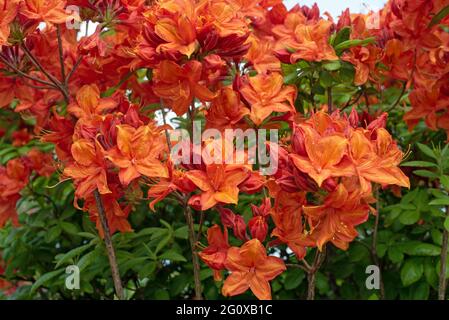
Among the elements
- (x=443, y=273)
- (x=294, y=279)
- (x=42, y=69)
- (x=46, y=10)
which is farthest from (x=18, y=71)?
(x=443, y=273)

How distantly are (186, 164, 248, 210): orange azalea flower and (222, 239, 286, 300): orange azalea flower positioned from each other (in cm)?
13

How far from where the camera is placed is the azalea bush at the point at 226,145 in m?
1.65

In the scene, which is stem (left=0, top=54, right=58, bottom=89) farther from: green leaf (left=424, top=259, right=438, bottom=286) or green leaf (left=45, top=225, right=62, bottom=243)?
green leaf (left=424, top=259, right=438, bottom=286)

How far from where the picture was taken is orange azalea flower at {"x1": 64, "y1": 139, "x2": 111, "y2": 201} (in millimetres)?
1725

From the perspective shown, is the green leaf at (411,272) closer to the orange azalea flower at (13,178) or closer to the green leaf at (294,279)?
the green leaf at (294,279)

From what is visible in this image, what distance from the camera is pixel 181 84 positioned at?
1786mm

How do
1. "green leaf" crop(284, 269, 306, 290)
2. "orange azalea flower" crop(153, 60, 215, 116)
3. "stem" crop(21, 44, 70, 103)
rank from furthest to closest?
1. "green leaf" crop(284, 269, 306, 290)
2. "stem" crop(21, 44, 70, 103)
3. "orange azalea flower" crop(153, 60, 215, 116)

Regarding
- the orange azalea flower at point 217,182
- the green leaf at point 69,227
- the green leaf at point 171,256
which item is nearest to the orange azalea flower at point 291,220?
the orange azalea flower at point 217,182

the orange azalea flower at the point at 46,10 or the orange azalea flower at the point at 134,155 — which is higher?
the orange azalea flower at the point at 46,10

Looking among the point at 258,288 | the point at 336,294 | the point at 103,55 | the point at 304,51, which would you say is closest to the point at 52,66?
the point at 103,55

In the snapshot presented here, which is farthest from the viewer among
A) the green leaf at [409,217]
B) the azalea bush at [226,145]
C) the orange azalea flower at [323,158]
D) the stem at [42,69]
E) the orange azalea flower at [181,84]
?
the green leaf at [409,217]

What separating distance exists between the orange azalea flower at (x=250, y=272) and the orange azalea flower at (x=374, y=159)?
0.29 m

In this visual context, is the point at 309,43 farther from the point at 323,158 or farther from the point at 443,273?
the point at 443,273

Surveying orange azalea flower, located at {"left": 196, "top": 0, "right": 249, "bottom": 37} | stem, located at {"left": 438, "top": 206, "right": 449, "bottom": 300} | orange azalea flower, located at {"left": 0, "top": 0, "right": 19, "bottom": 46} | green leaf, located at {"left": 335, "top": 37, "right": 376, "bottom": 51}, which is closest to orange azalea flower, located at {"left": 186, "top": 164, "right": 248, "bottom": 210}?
orange azalea flower, located at {"left": 196, "top": 0, "right": 249, "bottom": 37}
